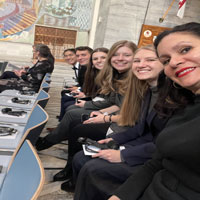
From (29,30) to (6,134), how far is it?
986 centimetres

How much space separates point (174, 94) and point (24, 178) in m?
0.79

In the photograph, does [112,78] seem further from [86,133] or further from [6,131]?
[6,131]

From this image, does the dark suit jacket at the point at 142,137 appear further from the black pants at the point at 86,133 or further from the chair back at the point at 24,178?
the chair back at the point at 24,178

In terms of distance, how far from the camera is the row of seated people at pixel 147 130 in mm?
750

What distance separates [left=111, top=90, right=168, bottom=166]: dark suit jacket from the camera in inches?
50.4

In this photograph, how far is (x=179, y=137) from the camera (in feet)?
2.35

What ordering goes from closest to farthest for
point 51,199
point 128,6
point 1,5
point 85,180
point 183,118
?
point 183,118 < point 85,180 < point 51,199 < point 128,6 < point 1,5

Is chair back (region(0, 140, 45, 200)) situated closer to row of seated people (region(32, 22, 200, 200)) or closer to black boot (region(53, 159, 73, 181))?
row of seated people (region(32, 22, 200, 200))

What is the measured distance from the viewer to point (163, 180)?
2.75 ft

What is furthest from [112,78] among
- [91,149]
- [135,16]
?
[135,16]

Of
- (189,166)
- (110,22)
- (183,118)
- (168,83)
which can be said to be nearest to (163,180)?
(189,166)

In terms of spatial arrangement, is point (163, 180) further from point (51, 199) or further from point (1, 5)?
point (1, 5)

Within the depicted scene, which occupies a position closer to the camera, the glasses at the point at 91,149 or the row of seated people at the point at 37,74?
the glasses at the point at 91,149

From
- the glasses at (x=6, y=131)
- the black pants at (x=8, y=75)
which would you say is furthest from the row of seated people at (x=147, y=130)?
the black pants at (x=8, y=75)
